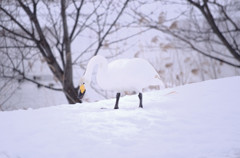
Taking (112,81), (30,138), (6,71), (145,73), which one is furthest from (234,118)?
(6,71)

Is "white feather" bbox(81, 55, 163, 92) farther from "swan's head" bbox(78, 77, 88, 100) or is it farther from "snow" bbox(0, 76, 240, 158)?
"snow" bbox(0, 76, 240, 158)

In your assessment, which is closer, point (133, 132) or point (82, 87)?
point (133, 132)

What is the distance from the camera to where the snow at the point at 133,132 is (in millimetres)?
800

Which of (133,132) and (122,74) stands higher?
(122,74)

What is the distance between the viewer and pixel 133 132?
96cm

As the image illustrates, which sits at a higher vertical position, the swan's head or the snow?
the swan's head

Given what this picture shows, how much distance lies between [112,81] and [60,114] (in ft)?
0.98

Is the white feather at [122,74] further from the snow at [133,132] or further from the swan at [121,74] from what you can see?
the snow at [133,132]

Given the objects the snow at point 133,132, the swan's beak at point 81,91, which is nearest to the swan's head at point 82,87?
the swan's beak at point 81,91

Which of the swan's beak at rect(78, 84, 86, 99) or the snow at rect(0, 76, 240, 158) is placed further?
the swan's beak at rect(78, 84, 86, 99)

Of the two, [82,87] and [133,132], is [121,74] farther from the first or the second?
[133,132]

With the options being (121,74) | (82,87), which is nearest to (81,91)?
(82,87)

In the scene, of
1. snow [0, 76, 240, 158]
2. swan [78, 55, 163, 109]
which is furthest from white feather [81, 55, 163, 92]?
snow [0, 76, 240, 158]

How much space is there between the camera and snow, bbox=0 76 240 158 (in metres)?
0.80
